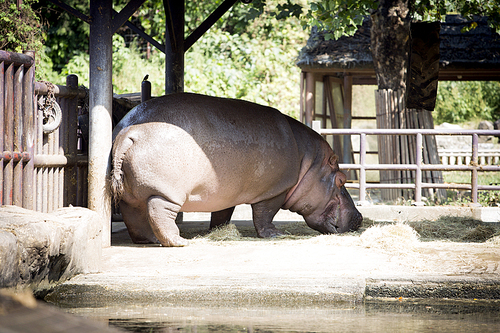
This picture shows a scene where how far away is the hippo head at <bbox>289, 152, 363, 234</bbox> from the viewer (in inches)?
245

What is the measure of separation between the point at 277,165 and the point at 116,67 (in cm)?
1247

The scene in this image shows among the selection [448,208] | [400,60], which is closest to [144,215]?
[448,208]

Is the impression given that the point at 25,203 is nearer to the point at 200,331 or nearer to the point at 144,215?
the point at 144,215

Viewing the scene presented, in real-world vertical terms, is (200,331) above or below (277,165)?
below

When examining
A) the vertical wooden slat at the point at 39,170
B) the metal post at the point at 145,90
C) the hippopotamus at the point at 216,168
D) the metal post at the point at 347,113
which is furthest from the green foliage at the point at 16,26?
the vertical wooden slat at the point at 39,170

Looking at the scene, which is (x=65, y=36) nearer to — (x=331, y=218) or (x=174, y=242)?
(x=331, y=218)

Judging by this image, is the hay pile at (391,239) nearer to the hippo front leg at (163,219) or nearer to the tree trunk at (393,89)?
the hippo front leg at (163,219)

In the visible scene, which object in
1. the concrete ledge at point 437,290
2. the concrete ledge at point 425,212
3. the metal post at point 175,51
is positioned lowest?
the concrete ledge at point 437,290

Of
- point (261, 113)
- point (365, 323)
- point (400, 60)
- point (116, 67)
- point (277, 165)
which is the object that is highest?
point (116, 67)

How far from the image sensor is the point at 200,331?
2.94m

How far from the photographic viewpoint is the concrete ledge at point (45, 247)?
2861 millimetres

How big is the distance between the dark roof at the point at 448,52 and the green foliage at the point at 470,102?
1314 centimetres

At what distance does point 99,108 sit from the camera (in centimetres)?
502

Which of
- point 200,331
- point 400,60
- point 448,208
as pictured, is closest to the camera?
point 200,331
